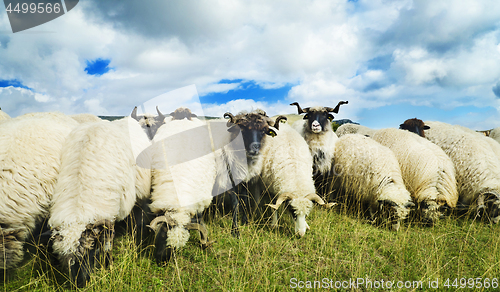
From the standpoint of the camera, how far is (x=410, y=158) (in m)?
7.85

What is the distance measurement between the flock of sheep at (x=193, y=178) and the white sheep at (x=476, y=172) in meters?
0.03

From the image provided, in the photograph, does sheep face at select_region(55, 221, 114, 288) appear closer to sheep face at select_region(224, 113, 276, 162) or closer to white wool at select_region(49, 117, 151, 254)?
white wool at select_region(49, 117, 151, 254)

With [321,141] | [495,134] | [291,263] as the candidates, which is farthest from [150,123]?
[495,134]

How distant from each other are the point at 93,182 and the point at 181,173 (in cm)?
159

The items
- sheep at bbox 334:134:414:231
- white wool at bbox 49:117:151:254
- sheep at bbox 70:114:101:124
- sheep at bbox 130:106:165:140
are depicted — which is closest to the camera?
white wool at bbox 49:117:151:254

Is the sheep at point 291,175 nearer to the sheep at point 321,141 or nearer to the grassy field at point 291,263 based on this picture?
the grassy field at point 291,263

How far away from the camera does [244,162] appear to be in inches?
252

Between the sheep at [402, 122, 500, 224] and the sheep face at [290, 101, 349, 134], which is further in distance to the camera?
the sheep face at [290, 101, 349, 134]

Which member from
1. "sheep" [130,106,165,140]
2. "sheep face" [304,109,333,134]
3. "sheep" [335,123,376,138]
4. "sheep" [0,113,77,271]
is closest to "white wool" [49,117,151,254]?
"sheep" [0,113,77,271]

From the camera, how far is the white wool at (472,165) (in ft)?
23.6

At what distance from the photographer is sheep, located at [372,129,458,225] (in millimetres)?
6766

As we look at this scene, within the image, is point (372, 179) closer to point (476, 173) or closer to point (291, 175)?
point (291, 175)

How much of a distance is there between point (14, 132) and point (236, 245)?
16.4ft

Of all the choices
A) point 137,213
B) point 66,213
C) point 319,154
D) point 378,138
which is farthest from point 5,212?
point 378,138
